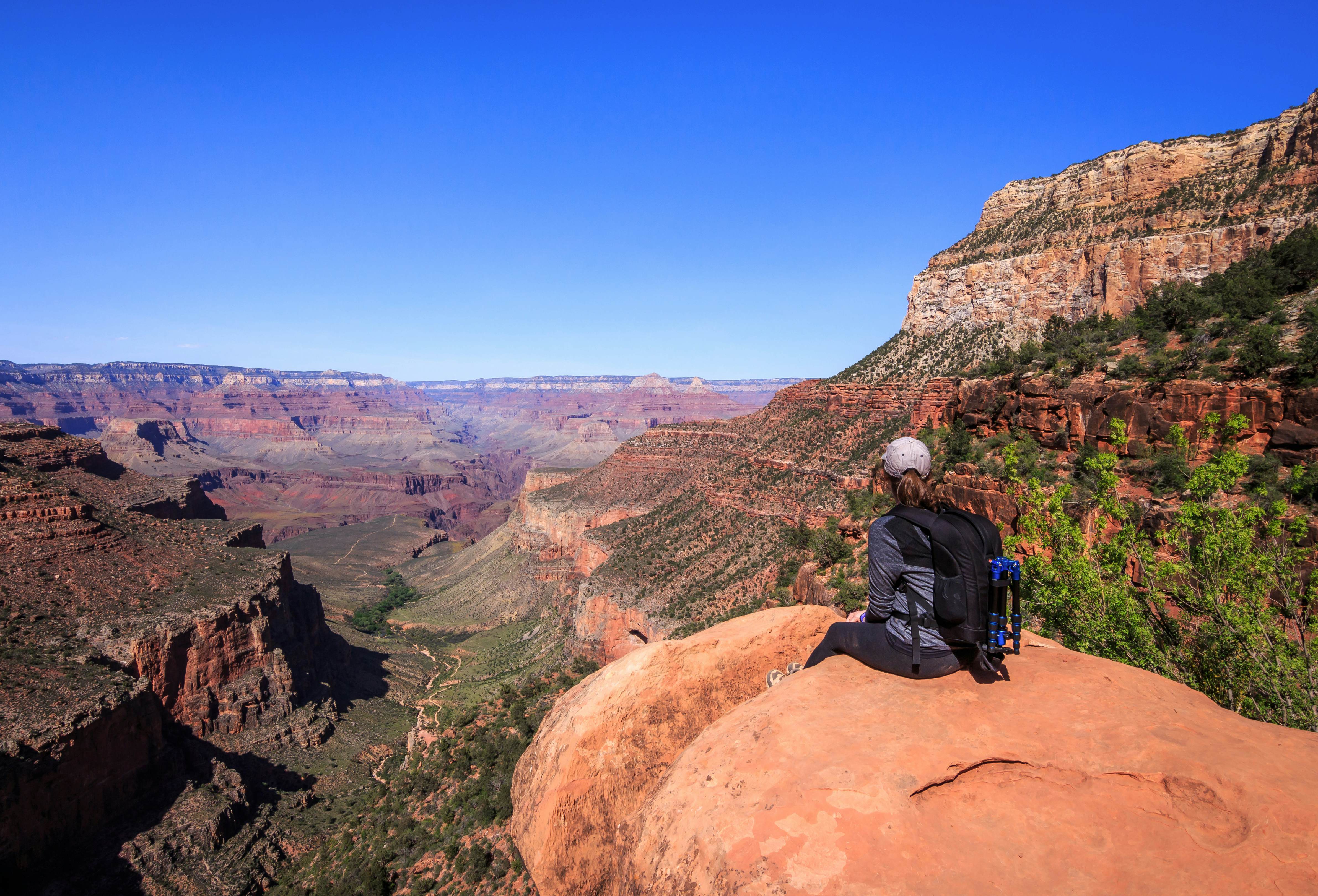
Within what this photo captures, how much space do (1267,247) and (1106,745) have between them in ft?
163

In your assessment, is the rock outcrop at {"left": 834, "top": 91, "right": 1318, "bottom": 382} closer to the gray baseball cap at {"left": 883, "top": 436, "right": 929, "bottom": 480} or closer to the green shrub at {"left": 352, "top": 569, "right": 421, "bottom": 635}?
the gray baseball cap at {"left": 883, "top": 436, "right": 929, "bottom": 480}

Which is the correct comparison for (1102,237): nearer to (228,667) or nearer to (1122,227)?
(1122,227)

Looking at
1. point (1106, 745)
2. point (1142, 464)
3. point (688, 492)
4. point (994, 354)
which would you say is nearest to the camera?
point (1106, 745)

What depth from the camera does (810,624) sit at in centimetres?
1012

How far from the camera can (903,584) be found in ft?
20.7

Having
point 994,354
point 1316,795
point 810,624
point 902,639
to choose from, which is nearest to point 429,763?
point 810,624

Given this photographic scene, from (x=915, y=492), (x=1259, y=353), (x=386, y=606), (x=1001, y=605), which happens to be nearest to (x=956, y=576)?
(x=1001, y=605)

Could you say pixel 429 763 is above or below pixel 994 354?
below

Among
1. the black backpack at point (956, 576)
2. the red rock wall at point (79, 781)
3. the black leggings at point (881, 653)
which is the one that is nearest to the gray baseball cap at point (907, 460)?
the black backpack at point (956, 576)

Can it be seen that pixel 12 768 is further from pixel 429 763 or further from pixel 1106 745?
pixel 1106 745

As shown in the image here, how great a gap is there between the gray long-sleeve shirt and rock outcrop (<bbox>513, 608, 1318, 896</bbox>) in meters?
0.47

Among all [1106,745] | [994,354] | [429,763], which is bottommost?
[429,763]

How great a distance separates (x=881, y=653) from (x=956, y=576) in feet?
3.94

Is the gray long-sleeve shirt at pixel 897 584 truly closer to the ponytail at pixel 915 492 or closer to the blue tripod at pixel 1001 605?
the ponytail at pixel 915 492
